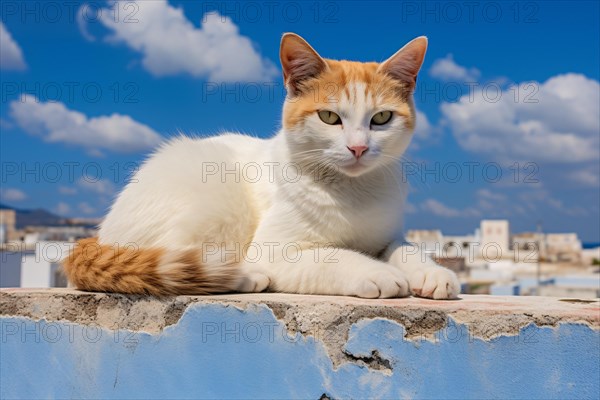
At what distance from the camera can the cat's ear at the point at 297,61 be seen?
8.40ft

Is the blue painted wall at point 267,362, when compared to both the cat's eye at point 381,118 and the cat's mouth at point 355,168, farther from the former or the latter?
the cat's eye at point 381,118

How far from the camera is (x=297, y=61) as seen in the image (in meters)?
2.64

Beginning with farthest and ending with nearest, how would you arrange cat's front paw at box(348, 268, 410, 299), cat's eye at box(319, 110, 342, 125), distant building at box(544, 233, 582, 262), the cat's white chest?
1. distant building at box(544, 233, 582, 262)
2. the cat's white chest
3. cat's eye at box(319, 110, 342, 125)
4. cat's front paw at box(348, 268, 410, 299)

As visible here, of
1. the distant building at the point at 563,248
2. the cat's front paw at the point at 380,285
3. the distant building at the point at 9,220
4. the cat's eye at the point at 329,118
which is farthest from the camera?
the distant building at the point at 563,248

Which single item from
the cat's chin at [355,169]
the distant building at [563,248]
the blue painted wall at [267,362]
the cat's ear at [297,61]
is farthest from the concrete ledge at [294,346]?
the distant building at [563,248]

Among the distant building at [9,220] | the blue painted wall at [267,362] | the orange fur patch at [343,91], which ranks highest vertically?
the distant building at [9,220]

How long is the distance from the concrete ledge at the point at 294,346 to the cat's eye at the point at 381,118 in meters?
0.79

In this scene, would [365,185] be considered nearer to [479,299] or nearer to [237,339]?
[479,299]

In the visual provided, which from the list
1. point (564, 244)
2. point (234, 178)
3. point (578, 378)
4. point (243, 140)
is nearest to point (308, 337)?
point (578, 378)

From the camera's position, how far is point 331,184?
2.61m

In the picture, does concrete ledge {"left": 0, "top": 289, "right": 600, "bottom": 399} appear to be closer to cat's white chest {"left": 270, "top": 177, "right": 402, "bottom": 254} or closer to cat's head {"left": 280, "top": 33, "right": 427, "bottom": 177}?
cat's white chest {"left": 270, "top": 177, "right": 402, "bottom": 254}

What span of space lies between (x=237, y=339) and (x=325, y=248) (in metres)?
0.60

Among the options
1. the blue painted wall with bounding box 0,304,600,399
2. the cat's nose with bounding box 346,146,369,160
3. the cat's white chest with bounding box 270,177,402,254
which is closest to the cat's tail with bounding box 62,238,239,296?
the blue painted wall with bounding box 0,304,600,399

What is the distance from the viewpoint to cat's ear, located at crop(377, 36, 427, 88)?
2600 millimetres
